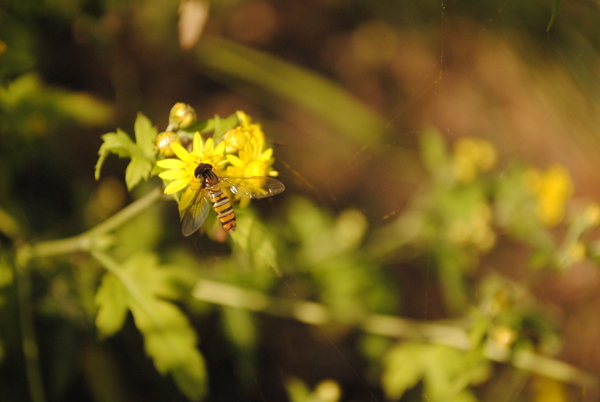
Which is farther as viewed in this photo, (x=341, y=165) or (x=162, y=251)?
(x=341, y=165)

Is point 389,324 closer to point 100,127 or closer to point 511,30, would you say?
point 511,30

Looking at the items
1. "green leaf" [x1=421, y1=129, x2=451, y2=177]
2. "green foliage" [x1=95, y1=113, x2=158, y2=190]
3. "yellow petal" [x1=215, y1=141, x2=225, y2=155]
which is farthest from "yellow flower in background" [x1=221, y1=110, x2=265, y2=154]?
"green leaf" [x1=421, y1=129, x2=451, y2=177]

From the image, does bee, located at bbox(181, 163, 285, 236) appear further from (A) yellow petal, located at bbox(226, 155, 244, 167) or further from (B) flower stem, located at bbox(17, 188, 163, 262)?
(B) flower stem, located at bbox(17, 188, 163, 262)

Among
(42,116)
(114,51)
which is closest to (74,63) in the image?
(114,51)

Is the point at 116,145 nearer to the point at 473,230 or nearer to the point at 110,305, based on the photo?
the point at 110,305

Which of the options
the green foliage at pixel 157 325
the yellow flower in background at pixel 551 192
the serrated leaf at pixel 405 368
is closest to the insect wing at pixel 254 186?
the green foliage at pixel 157 325
